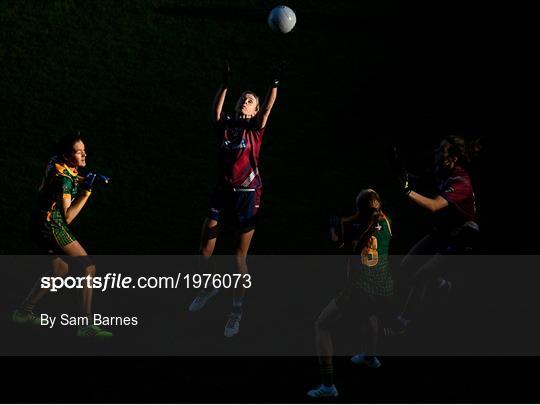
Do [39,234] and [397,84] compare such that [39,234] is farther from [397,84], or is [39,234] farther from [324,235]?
[397,84]

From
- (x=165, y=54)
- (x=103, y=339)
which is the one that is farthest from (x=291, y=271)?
(x=165, y=54)

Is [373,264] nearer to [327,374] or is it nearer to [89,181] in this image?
[327,374]

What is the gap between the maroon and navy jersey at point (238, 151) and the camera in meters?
11.7

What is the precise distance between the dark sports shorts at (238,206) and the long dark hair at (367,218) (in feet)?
6.96

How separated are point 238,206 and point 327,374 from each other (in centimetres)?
→ 286

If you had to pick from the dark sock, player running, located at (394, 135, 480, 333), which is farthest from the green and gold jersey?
player running, located at (394, 135, 480, 333)

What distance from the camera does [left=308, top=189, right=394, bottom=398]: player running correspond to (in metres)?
9.73

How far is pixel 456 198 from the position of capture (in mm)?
11195

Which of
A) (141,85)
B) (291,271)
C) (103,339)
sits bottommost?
(103,339)

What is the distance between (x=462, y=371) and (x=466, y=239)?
178 centimetres

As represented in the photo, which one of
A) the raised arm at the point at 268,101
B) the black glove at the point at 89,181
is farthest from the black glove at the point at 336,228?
the black glove at the point at 89,181

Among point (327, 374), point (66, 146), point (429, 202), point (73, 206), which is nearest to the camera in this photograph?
point (327, 374)

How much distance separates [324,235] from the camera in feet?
45.6

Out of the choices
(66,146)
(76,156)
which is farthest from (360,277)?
(66,146)
